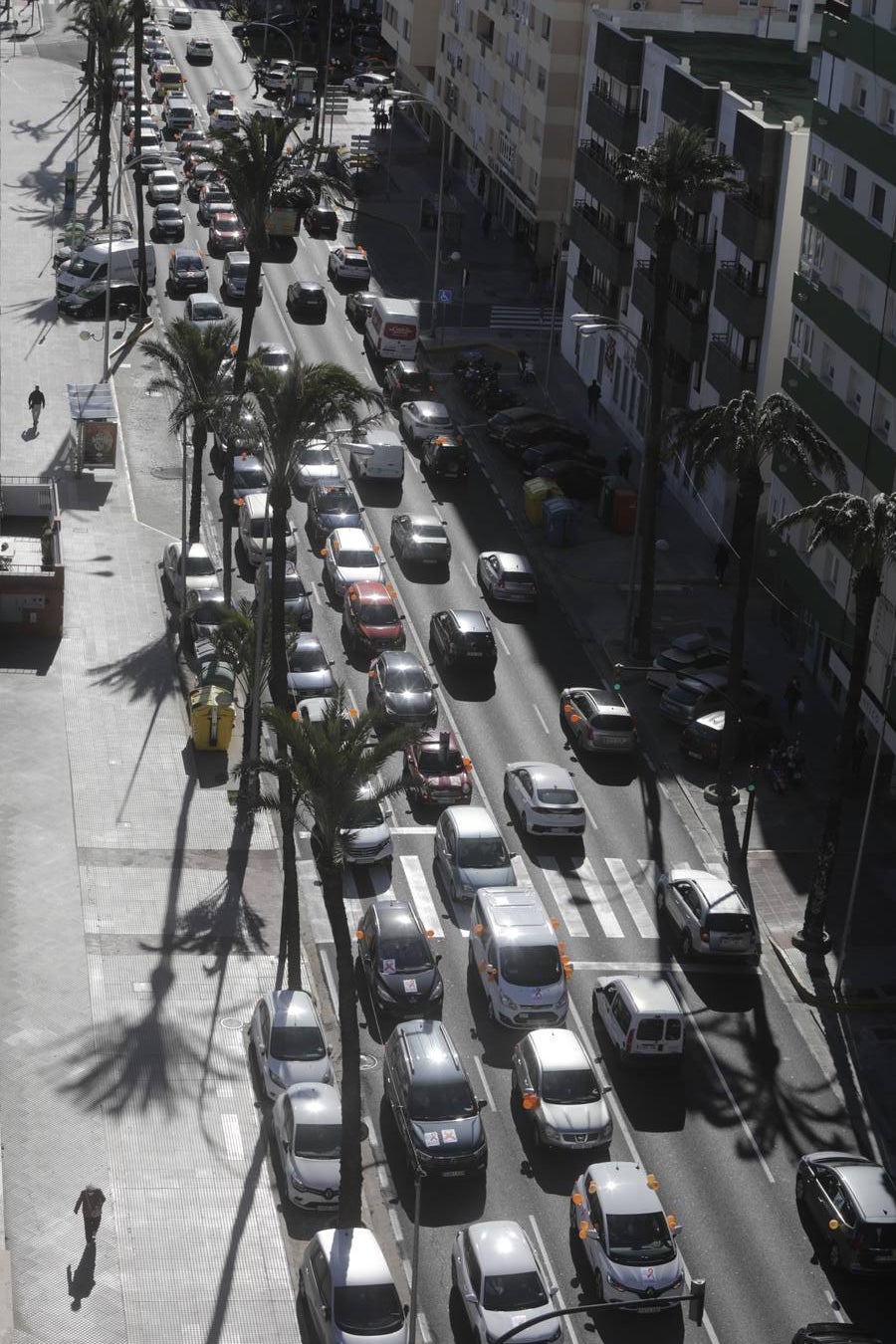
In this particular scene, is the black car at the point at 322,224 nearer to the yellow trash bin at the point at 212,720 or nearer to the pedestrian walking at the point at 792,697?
the pedestrian walking at the point at 792,697

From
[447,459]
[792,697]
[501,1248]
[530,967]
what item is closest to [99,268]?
[447,459]

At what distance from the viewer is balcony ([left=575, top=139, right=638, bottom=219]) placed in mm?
91500

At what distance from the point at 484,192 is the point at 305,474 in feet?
167

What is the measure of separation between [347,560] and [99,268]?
36.5 m

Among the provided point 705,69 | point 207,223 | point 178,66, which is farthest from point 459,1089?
point 178,66

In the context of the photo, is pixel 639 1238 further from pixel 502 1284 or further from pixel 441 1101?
pixel 441 1101

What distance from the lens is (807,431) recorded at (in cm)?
6084

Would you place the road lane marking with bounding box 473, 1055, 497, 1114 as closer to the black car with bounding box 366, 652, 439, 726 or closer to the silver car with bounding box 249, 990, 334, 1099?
the silver car with bounding box 249, 990, 334, 1099

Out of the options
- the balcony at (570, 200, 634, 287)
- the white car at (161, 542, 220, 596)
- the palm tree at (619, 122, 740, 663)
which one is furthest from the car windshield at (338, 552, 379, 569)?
the balcony at (570, 200, 634, 287)

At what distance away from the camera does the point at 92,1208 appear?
137 ft

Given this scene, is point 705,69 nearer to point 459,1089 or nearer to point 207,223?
point 207,223

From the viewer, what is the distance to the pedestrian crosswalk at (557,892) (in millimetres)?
56781

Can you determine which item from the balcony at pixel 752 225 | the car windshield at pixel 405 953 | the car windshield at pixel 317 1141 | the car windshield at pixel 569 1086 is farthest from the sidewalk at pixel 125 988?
the balcony at pixel 752 225

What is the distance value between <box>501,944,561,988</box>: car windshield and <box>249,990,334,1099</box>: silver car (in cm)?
515
